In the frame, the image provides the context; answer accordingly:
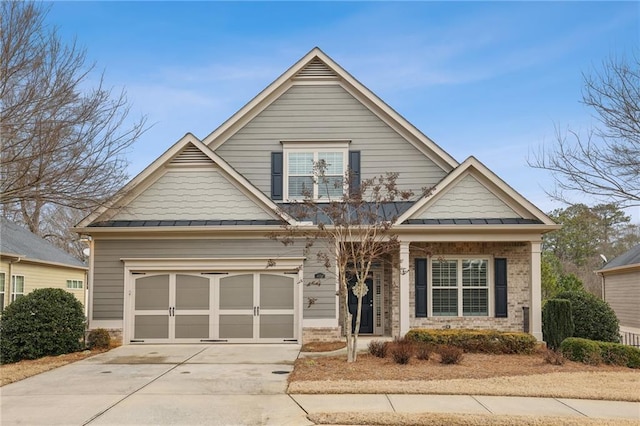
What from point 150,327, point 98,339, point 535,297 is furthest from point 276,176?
point 535,297

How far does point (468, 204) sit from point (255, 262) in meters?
6.27

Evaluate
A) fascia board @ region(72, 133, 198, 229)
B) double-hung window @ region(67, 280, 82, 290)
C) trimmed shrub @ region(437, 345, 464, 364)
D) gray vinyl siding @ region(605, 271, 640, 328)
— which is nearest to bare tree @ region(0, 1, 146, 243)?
fascia board @ region(72, 133, 198, 229)

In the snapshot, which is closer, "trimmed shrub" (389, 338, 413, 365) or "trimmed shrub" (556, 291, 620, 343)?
"trimmed shrub" (389, 338, 413, 365)

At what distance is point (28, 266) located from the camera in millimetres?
23141

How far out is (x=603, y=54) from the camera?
13977 millimetres

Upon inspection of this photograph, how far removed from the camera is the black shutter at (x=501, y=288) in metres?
17.9

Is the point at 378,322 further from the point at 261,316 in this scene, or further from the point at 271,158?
the point at 271,158

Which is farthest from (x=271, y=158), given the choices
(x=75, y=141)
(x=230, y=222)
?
(x=75, y=141)

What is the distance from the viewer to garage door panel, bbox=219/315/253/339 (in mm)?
17266

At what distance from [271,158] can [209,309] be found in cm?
516

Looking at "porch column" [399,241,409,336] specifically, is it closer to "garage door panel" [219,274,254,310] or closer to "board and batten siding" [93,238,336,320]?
"board and batten siding" [93,238,336,320]

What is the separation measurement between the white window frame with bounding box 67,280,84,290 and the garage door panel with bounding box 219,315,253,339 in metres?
13.9

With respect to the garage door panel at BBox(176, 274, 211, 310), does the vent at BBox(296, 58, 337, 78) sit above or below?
above

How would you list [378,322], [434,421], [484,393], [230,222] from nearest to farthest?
[434,421], [484,393], [230,222], [378,322]
